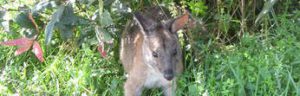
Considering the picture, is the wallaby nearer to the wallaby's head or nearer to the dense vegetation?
the wallaby's head

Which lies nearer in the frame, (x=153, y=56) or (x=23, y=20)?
(x=23, y=20)

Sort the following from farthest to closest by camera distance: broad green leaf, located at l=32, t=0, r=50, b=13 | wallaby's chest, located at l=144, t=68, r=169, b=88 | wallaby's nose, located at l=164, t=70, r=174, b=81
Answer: wallaby's chest, located at l=144, t=68, r=169, b=88, wallaby's nose, located at l=164, t=70, r=174, b=81, broad green leaf, located at l=32, t=0, r=50, b=13

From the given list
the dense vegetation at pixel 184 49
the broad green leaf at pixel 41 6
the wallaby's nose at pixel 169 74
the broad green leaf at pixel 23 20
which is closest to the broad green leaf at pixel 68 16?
the dense vegetation at pixel 184 49

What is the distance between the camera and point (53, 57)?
562 centimetres

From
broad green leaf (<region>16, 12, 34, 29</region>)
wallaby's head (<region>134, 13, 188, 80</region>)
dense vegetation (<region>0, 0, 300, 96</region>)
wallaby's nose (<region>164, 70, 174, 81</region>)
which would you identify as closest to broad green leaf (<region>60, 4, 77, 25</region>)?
dense vegetation (<region>0, 0, 300, 96</region>)

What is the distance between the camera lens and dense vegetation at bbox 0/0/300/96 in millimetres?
4512

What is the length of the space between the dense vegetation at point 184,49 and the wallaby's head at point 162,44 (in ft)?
0.75

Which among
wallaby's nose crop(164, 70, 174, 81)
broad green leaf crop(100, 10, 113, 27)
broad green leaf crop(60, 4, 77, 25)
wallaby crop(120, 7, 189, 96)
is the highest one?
broad green leaf crop(60, 4, 77, 25)

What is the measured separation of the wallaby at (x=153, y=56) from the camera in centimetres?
458

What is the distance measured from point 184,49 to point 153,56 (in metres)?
0.73

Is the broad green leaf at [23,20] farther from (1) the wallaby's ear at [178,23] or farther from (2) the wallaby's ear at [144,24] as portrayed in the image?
(1) the wallaby's ear at [178,23]

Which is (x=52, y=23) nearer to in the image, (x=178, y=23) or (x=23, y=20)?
(x=23, y=20)

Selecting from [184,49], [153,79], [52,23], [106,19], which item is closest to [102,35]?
[106,19]

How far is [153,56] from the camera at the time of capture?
4656 millimetres
